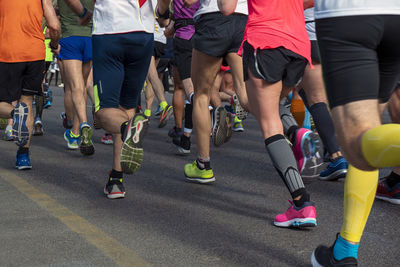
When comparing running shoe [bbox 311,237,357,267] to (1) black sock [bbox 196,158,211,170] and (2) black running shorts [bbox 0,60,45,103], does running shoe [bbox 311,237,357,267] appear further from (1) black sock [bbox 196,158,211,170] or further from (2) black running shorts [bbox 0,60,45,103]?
(2) black running shorts [bbox 0,60,45,103]

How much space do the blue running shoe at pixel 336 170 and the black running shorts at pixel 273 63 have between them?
1.59m

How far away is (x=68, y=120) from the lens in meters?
8.52

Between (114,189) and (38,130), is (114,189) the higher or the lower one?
the higher one

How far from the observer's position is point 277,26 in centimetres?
396

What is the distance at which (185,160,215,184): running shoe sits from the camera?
5406mm

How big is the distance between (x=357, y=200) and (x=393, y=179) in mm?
1855

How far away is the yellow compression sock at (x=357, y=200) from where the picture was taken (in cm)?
296

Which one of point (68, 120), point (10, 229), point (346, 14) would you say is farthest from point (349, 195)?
point (68, 120)

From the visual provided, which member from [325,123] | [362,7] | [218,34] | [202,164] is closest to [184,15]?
[218,34]

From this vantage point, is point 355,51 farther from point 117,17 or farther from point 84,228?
point 117,17

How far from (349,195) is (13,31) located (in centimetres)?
389

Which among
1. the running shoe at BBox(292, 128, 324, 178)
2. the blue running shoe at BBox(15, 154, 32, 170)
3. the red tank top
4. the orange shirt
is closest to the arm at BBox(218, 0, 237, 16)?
the red tank top

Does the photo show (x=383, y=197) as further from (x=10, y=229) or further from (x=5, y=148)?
(x=5, y=148)

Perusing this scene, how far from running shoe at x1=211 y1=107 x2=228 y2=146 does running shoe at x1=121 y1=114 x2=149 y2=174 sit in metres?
1.47
